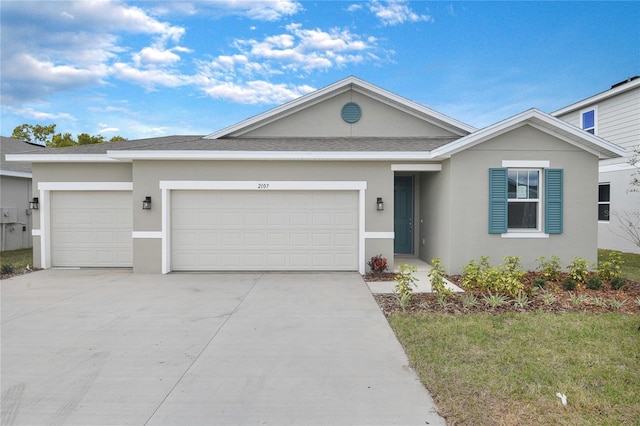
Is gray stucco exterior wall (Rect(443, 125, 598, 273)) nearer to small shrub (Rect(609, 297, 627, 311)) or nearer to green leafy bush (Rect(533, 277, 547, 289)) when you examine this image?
green leafy bush (Rect(533, 277, 547, 289))

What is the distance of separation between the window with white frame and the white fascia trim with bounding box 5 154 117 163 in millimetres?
10354

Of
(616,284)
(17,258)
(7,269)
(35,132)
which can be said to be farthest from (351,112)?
(35,132)

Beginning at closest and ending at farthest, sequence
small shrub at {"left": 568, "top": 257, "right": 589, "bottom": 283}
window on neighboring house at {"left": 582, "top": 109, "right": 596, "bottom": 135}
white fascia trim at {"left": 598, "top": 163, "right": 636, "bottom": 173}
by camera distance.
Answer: small shrub at {"left": 568, "top": 257, "right": 589, "bottom": 283}, white fascia trim at {"left": 598, "top": 163, "right": 636, "bottom": 173}, window on neighboring house at {"left": 582, "top": 109, "right": 596, "bottom": 135}

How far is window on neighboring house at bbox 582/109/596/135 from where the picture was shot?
1407cm

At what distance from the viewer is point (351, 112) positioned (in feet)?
37.9

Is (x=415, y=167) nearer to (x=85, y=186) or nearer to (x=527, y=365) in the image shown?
(x=527, y=365)

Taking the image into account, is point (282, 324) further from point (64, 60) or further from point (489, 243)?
point (64, 60)

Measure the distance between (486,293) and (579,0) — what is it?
38.2 feet

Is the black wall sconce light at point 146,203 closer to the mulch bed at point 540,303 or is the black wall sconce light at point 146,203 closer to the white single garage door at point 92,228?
the white single garage door at point 92,228

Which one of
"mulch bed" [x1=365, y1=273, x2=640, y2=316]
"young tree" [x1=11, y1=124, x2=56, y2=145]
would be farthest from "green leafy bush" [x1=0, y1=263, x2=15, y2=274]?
"young tree" [x1=11, y1=124, x2=56, y2=145]

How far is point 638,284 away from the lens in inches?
305

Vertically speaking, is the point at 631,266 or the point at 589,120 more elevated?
the point at 589,120

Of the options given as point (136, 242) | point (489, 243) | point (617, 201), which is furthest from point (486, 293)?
point (617, 201)

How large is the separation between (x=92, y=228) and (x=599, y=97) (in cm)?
1787
